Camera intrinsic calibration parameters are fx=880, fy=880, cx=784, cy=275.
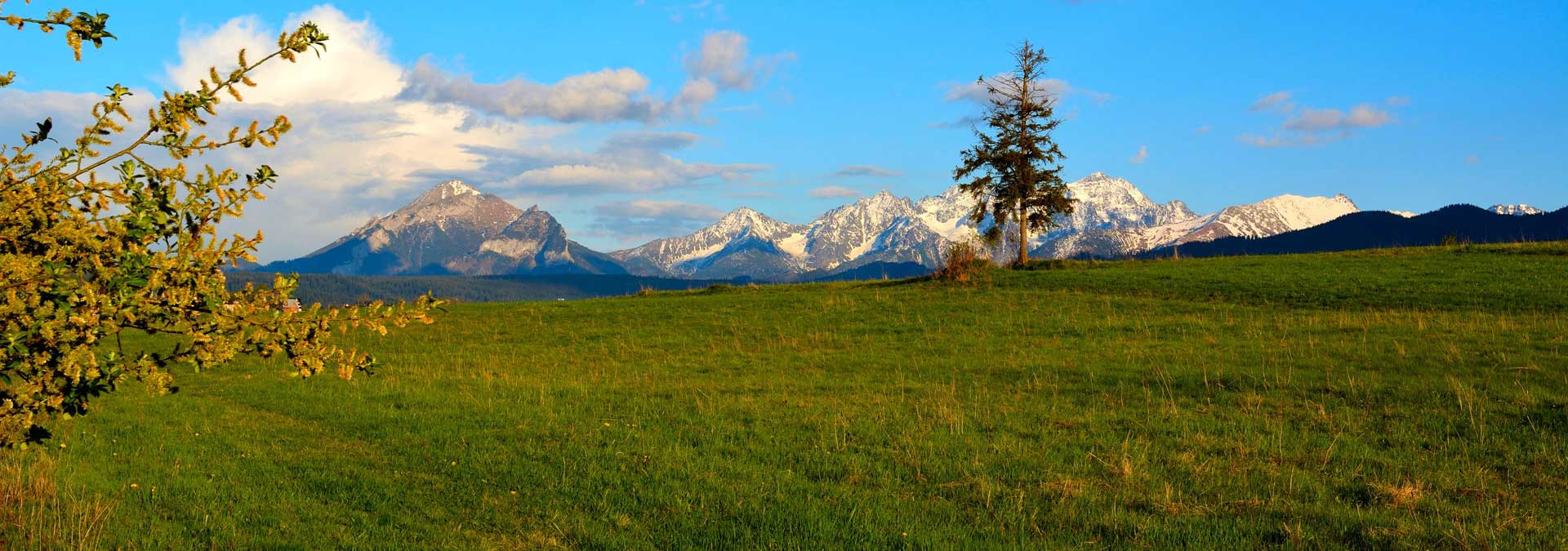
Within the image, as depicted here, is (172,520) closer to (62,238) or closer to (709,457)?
(62,238)

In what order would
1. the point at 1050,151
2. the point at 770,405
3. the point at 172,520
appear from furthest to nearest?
the point at 1050,151, the point at 770,405, the point at 172,520

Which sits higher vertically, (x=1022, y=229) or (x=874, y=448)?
(x=1022, y=229)

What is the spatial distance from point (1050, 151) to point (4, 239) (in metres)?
58.6

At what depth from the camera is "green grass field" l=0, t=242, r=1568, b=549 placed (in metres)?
10.3

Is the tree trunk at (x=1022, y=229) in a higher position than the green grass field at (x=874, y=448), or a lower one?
higher

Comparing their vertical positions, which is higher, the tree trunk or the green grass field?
the tree trunk

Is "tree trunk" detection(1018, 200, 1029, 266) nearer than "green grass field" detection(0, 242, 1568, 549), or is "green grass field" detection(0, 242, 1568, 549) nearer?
"green grass field" detection(0, 242, 1568, 549)

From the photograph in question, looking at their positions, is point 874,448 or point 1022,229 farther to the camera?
point 1022,229

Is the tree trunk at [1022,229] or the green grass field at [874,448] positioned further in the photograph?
the tree trunk at [1022,229]

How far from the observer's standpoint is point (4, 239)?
20.7 feet

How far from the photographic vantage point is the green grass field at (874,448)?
10.3 meters

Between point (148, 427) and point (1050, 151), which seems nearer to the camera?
point (148, 427)

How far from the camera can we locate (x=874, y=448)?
14375 mm

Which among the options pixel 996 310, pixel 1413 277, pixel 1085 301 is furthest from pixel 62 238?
pixel 1413 277
